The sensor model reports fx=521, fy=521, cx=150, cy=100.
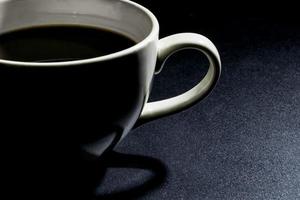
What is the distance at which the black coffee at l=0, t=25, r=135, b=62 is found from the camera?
0.40 meters

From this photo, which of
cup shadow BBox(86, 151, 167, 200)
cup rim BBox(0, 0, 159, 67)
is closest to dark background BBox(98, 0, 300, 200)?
cup shadow BBox(86, 151, 167, 200)

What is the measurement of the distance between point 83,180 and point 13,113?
0.10m

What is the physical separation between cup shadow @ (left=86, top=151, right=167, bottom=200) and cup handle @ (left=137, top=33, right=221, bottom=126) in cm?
4

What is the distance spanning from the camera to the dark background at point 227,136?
41 centimetres

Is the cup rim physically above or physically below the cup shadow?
above

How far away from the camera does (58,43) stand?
41 centimetres

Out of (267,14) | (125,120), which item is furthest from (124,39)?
(267,14)

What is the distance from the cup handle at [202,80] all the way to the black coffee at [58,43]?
0.10 feet

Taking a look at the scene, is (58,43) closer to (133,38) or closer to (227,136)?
(133,38)

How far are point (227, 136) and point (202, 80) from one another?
0.09m

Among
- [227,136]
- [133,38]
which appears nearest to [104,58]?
[133,38]

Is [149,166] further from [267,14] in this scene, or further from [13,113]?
[267,14]

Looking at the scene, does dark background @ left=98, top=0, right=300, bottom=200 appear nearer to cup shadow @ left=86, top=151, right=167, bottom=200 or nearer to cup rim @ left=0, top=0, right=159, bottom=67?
cup shadow @ left=86, top=151, right=167, bottom=200

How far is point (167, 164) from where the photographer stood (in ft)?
1.41
